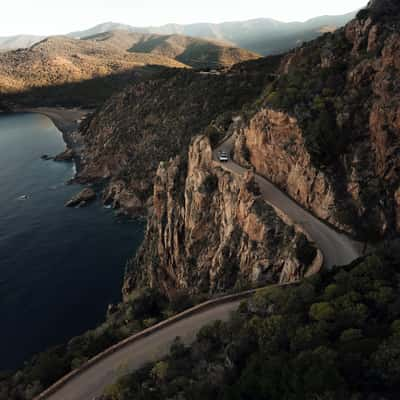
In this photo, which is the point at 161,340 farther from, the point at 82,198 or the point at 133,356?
the point at 82,198

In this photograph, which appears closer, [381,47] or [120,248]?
[381,47]

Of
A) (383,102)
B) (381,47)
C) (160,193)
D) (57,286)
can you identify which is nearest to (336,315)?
(383,102)

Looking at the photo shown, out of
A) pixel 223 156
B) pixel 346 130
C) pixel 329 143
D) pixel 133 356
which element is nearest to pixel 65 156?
pixel 223 156

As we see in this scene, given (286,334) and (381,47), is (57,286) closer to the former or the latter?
(286,334)

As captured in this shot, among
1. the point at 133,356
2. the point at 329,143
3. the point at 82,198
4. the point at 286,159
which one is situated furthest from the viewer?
the point at 82,198

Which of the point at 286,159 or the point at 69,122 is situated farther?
the point at 69,122

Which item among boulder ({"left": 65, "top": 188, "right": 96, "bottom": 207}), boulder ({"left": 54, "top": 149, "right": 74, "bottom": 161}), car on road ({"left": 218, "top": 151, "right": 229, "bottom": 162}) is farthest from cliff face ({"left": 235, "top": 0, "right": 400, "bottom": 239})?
boulder ({"left": 54, "top": 149, "right": 74, "bottom": 161})
